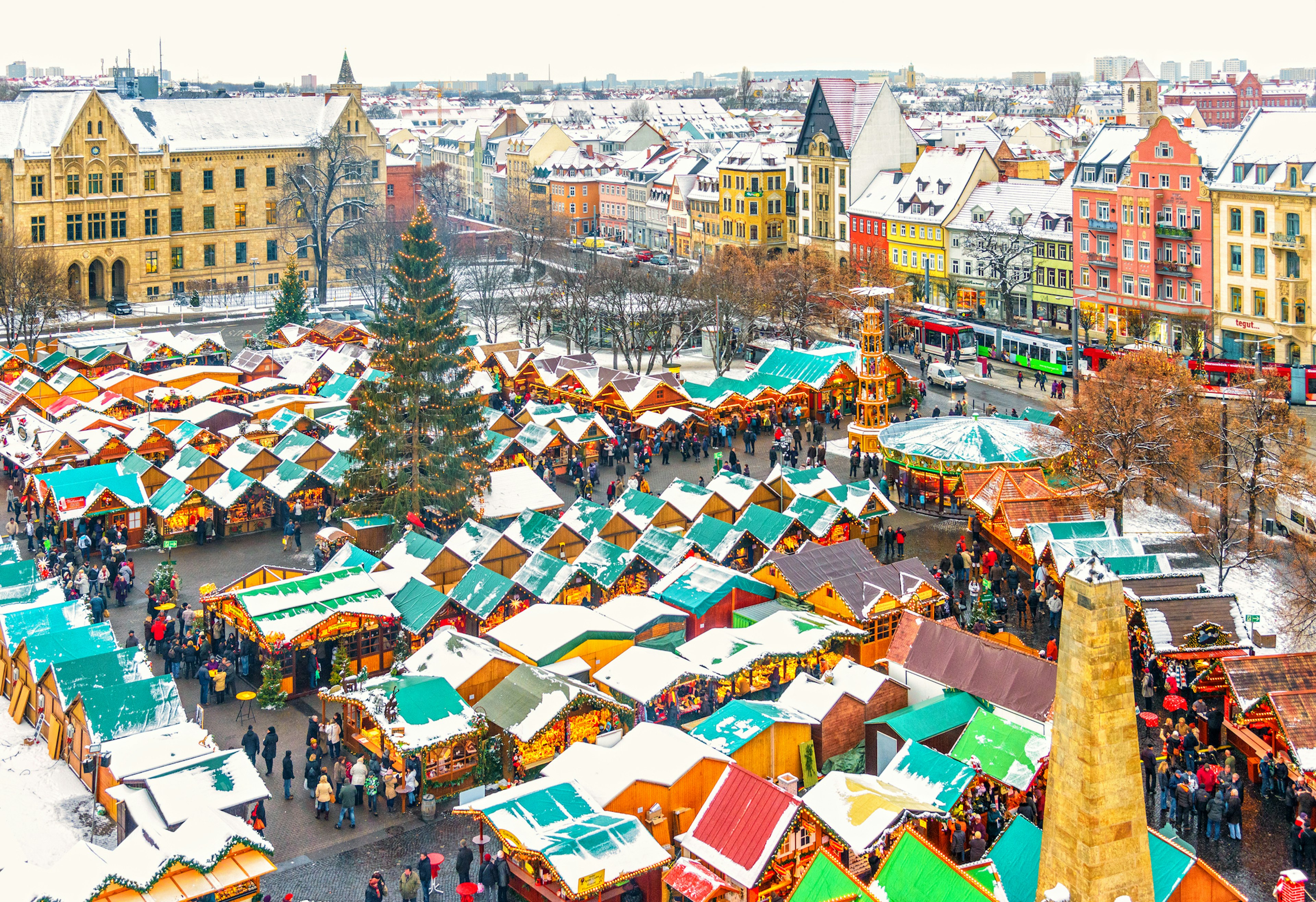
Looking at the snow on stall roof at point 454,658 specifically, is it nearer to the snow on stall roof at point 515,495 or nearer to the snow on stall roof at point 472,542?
the snow on stall roof at point 472,542

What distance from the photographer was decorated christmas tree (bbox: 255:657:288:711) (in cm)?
2892

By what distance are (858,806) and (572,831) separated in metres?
4.07

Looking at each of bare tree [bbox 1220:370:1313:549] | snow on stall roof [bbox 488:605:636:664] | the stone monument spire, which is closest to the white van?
bare tree [bbox 1220:370:1313:549]

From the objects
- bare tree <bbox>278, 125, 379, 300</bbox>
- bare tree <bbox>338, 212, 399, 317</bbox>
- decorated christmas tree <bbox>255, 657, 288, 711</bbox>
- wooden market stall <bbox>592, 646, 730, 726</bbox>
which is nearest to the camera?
wooden market stall <bbox>592, 646, 730, 726</bbox>

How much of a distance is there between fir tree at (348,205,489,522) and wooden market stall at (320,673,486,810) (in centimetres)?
1348

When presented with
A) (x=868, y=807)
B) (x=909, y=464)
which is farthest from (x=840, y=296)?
(x=868, y=807)

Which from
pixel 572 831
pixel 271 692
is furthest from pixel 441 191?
pixel 572 831

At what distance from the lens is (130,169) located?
83.2 metres

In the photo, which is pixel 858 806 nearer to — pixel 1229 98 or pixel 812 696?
pixel 812 696

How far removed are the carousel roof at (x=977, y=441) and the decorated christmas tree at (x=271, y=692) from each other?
67.3 feet

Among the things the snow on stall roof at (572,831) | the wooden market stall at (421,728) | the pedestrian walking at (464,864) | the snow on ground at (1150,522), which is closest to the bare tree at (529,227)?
the snow on ground at (1150,522)

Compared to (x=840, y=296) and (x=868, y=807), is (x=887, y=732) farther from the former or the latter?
(x=840, y=296)

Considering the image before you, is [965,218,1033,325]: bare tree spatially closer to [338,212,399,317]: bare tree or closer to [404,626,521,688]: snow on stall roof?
[338,212,399,317]: bare tree

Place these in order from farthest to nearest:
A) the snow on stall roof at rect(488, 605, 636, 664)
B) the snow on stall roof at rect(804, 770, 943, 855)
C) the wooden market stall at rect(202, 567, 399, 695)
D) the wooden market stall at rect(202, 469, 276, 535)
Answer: the wooden market stall at rect(202, 469, 276, 535), the wooden market stall at rect(202, 567, 399, 695), the snow on stall roof at rect(488, 605, 636, 664), the snow on stall roof at rect(804, 770, 943, 855)
